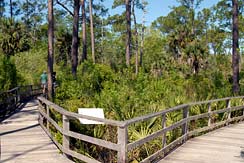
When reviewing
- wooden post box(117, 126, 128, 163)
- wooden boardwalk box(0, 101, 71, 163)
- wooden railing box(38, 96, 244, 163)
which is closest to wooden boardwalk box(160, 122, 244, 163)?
wooden railing box(38, 96, 244, 163)

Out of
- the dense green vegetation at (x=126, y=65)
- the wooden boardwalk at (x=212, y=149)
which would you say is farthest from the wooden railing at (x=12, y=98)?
the wooden boardwalk at (x=212, y=149)

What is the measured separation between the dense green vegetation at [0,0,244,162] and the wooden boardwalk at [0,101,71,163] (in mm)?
863

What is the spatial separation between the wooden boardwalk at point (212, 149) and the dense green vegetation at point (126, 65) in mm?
916

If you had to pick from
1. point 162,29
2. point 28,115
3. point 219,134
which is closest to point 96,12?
point 162,29

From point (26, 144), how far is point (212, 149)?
439 cm

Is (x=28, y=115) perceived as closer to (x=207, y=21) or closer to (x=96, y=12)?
(x=96, y=12)

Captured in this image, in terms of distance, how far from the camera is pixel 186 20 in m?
59.8

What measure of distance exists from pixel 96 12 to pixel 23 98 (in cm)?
3164

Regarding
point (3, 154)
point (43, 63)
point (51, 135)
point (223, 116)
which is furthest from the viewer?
point (43, 63)

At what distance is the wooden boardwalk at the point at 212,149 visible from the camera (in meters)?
6.73

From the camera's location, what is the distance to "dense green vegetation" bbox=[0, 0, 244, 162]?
10.8 meters

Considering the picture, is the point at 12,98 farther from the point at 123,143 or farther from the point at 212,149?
the point at 123,143

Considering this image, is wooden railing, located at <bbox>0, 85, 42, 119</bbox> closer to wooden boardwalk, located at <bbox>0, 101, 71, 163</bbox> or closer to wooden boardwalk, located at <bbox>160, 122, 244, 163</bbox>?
wooden boardwalk, located at <bbox>0, 101, 71, 163</bbox>

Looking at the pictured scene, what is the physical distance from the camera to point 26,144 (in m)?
7.76
